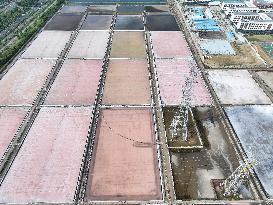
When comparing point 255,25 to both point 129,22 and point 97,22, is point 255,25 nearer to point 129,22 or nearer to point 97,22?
point 129,22

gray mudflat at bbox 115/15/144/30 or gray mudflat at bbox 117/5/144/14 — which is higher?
gray mudflat at bbox 117/5/144/14

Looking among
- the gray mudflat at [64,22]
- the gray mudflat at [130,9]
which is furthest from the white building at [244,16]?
the gray mudflat at [64,22]

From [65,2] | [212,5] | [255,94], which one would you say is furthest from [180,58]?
[65,2]

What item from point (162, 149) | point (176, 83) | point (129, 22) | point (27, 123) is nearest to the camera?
point (162, 149)

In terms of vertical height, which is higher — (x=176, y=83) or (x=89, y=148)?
(x=176, y=83)

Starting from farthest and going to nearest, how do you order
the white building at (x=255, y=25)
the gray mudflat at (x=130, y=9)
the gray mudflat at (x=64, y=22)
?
the gray mudflat at (x=130, y=9), the gray mudflat at (x=64, y=22), the white building at (x=255, y=25)

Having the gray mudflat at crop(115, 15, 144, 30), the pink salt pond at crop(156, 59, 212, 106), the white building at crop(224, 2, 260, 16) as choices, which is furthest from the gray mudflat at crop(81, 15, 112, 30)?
the white building at crop(224, 2, 260, 16)

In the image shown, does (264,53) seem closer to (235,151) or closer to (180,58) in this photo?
(180,58)

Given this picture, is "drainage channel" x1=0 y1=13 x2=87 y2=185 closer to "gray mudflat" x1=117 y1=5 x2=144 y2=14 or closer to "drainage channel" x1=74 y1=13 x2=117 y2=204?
"drainage channel" x1=74 y1=13 x2=117 y2=204

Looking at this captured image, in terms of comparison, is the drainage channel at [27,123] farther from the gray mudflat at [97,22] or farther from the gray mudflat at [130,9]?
the gray mudflat at [130,9]

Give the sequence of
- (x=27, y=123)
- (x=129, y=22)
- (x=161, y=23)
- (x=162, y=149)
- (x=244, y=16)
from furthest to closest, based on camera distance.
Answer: (x=129, y=22), (x=161, y=23), (x=244, y=16), (x=27, y=123), (x=162, y=149)

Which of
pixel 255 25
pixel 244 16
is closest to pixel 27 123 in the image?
pixel 255 25
